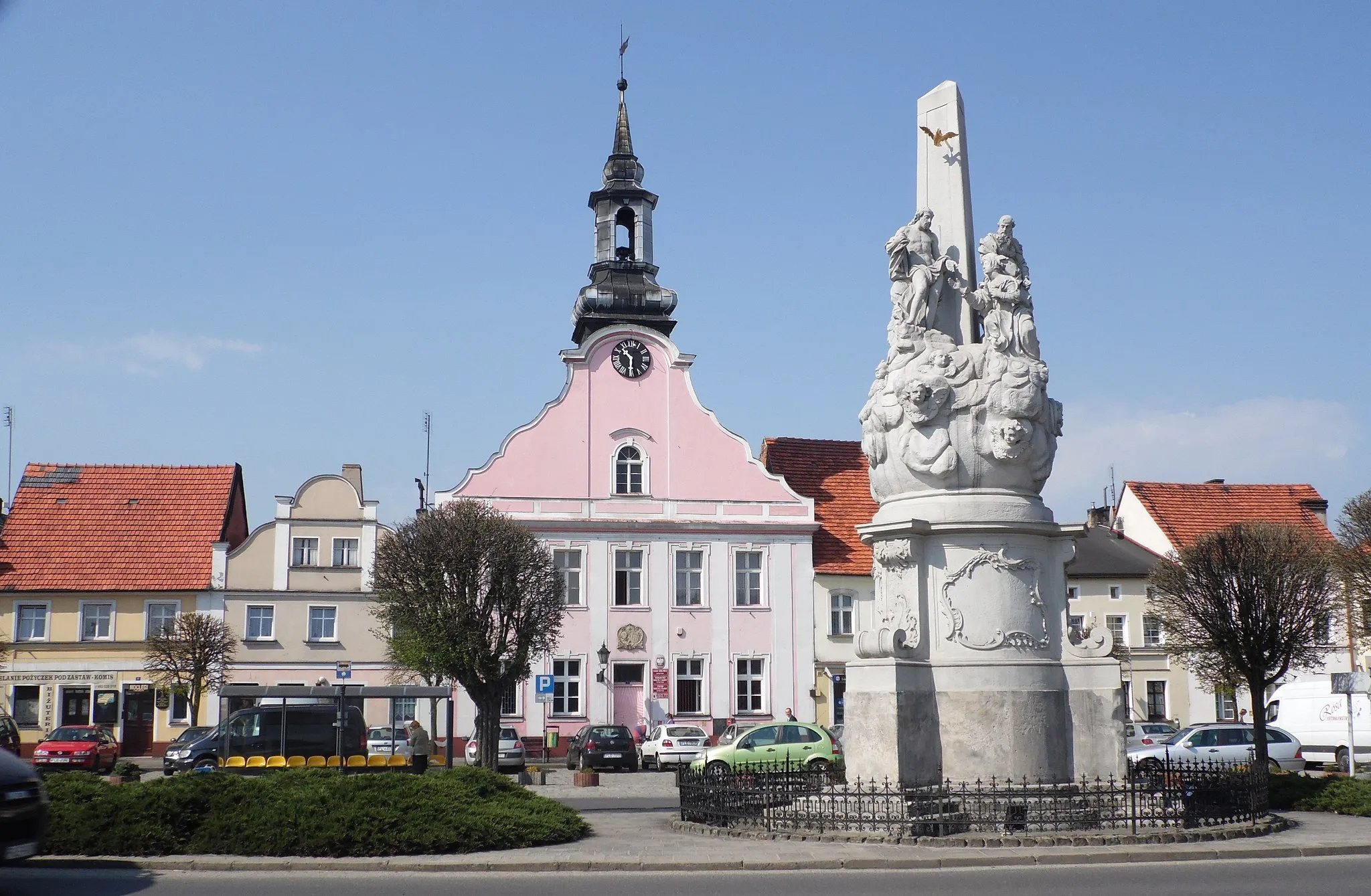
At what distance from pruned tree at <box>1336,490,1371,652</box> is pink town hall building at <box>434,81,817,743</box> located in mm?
19254

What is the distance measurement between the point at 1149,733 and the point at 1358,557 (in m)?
9.21

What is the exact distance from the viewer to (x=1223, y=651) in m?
25.6

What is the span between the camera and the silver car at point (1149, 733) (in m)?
32.0

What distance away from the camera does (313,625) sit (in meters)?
43.1

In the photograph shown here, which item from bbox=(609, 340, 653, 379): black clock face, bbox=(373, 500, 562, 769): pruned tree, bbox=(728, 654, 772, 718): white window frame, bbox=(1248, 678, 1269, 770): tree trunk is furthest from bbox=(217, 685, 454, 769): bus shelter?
bbox=(609, 340, 653, 379): black clock face

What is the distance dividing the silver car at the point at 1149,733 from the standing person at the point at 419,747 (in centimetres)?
1542

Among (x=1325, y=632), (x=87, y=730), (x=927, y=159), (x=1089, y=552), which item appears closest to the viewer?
(x=927, y=159)

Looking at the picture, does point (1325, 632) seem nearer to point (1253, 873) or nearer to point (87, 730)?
point (1253, 873)

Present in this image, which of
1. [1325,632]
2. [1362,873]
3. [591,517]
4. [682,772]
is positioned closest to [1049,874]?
[1362,873]

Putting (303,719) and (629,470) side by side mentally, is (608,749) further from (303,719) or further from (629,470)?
(629,470)

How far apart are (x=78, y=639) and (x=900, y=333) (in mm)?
33014

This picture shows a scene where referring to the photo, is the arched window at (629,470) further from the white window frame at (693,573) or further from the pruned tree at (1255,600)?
the pruned tree at (1255,600)

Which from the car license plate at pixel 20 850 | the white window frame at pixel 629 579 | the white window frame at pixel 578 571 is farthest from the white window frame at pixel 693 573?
the car license plate at pixel 20 850

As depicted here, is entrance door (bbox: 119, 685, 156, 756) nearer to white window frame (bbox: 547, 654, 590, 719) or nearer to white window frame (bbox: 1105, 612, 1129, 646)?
white window frame (bbox: 547, 654, 590, 719)
